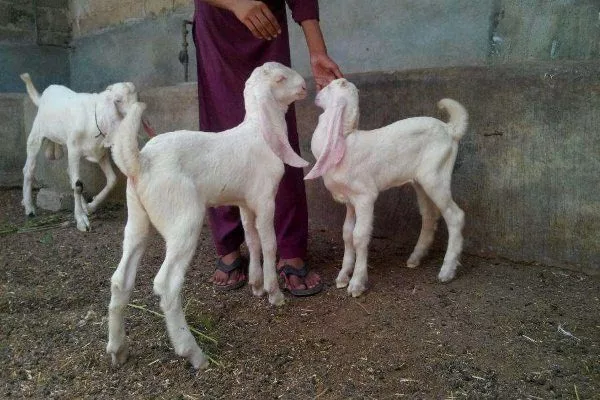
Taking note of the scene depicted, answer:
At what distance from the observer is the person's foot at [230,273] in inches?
107

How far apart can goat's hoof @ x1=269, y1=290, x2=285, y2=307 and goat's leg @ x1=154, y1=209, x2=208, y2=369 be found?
24.2 inches

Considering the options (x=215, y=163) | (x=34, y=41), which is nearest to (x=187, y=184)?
(x=215, y=163)

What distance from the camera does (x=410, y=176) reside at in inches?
103

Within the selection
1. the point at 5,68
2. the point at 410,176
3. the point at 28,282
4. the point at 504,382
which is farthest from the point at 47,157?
the point at 504,382

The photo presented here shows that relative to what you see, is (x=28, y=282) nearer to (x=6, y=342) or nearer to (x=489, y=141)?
(x=6, y=342)

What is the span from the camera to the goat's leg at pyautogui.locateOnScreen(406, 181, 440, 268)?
9.31ft

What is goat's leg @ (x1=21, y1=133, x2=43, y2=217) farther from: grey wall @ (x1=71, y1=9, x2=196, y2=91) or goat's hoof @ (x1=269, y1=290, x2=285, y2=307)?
goat's hoof @ (x1=269, y1=290, x2=285, y2=307)

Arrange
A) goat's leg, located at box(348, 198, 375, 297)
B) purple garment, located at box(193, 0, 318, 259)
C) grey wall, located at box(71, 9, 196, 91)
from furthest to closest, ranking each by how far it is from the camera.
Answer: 1. grey wall, located at box(71, 9, 196, 91)
2. purple garment, located at box(193, 0, 318, 259)
3. goat's leg, located at box(348, 198, 375, 297)

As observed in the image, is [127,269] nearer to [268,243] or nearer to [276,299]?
[268,243]

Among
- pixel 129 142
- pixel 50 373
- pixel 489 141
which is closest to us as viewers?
pixel 129 142

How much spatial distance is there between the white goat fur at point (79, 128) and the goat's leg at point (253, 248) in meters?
1.66

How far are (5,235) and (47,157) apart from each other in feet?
3.36

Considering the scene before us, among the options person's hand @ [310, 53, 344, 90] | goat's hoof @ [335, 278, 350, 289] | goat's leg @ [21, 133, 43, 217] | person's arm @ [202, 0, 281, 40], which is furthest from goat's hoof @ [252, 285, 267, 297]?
goat's leg @ [21, 133, 43, 217]

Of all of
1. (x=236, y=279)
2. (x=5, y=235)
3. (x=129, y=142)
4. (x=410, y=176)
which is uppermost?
(x=129, y=142)
